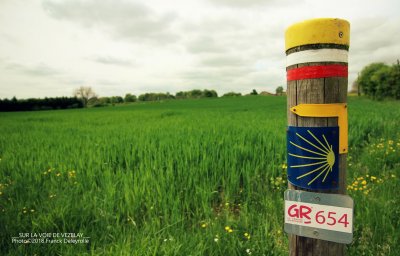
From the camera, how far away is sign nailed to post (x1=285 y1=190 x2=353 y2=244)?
1224 mm

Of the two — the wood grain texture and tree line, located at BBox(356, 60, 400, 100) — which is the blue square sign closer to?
the wood grain texture

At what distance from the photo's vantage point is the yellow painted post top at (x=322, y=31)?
119 centimetres

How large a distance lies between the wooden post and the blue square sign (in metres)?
0.04

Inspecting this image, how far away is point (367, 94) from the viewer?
186ft

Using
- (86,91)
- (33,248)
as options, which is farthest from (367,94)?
(86,91)

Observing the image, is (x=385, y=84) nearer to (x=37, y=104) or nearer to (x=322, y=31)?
(x=322, y=31)

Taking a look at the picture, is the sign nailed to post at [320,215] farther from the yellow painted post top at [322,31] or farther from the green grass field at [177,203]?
the green grass field at [177,203]

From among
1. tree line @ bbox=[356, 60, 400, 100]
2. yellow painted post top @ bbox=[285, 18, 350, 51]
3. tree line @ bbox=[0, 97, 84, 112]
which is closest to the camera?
yellow painted post top @ bbox=[285, 18, 350, 51]

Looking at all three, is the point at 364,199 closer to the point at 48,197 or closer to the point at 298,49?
the point at 298,49

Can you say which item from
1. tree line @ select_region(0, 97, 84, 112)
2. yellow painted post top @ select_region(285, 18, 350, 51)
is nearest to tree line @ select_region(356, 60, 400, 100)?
yellow painted post top @ select_region(285, 18, 350, 51)

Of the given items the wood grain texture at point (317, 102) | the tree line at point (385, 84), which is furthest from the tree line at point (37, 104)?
the tree line at point (385, 84)

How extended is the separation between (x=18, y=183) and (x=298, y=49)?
4327 millimetres

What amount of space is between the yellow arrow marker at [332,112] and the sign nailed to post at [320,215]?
0.26 m

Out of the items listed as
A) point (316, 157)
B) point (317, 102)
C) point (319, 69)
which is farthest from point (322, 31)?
point (316, 157)
